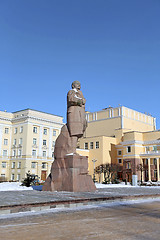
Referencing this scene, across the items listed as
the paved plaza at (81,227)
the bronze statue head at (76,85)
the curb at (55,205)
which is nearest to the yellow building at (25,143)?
the bronze statue head at (76,85)

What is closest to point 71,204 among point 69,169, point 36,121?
point 69,169

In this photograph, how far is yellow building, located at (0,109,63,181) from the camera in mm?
57406

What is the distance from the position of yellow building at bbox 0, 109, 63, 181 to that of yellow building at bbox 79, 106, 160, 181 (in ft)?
29.2

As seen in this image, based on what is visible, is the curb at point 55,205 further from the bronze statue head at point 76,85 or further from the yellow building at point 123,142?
the yellow building at point 123,142

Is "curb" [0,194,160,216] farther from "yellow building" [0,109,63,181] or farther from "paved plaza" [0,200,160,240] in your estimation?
"yellow building" [0,109,63,181]

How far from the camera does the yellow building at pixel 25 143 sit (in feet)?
188

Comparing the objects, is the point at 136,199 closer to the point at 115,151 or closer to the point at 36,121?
the point at 115,151

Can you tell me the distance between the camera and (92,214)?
750 centimetres

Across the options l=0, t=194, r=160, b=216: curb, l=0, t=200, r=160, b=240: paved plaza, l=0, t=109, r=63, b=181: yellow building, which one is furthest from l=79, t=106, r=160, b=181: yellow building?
l=0, t=200, r=160, b=240: paved plaza

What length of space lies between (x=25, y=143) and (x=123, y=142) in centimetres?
2098

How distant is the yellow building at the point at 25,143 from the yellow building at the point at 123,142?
8.89 meters

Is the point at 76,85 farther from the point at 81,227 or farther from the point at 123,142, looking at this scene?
the point at 123,142

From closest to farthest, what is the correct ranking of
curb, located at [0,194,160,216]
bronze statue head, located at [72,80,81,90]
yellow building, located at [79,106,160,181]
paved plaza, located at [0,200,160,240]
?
paved plaza, located at [0,200,160,240] → curb, located at [0,194,160,216] → bronze statue head, located at [72,80,81,90] → yellow building, located at [79,106,160,181]

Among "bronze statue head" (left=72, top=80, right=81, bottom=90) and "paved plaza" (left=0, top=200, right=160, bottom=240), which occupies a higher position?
"bronze statue head" (left=72, top=80, right=81, bottom=90)
